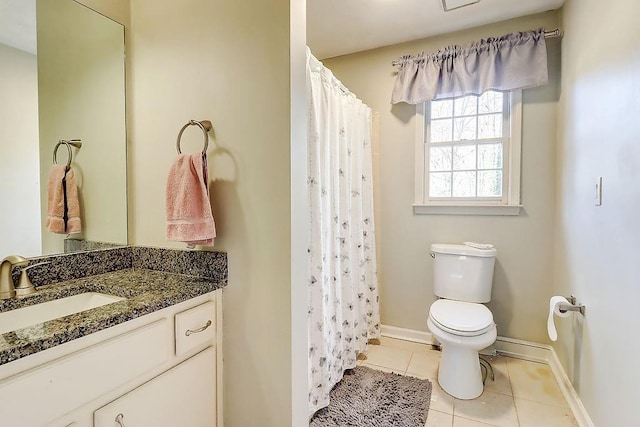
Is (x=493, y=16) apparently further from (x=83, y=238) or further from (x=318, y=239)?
(x=83, y=238)

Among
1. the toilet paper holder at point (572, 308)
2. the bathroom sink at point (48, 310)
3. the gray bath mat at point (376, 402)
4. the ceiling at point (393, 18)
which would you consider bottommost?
the gray bath mat at point (376, 402)

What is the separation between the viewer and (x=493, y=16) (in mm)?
2096

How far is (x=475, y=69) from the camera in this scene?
2.20 m

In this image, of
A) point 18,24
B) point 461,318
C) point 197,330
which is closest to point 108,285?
point 197,330

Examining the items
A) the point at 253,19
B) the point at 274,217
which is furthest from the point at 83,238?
the point at 253,19

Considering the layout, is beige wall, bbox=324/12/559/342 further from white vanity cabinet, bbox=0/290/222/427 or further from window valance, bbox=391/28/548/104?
white vanity cabinet, bbox=0/290/222/427

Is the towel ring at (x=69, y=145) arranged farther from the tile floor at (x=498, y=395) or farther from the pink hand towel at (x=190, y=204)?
the tile floor at (x=498, y=395)

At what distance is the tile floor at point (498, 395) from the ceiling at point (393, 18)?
236 cm

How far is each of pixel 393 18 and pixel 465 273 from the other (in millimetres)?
1806

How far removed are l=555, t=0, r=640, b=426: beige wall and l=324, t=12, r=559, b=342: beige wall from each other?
18cm

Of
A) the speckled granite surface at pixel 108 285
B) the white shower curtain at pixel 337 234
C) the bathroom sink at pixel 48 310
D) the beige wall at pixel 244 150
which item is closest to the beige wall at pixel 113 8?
the beige wall at pixel 244 150

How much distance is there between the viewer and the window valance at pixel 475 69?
Answer: 203 centimetres

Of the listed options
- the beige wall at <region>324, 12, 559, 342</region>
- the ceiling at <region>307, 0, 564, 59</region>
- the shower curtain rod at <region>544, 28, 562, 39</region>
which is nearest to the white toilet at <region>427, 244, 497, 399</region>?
the beige wall at <region>324, 12, 559, 342</region>

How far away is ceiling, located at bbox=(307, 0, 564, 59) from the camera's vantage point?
1964mm
